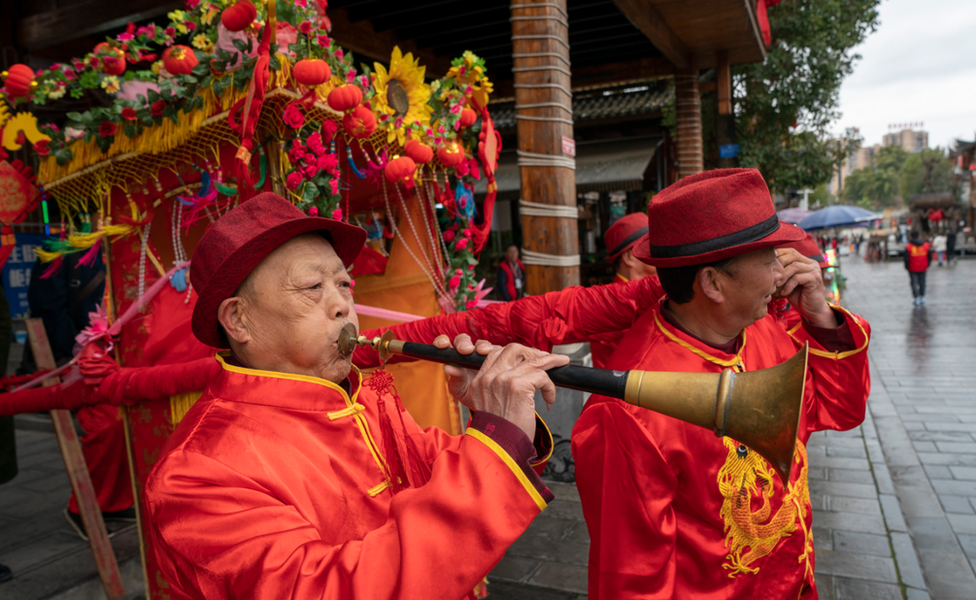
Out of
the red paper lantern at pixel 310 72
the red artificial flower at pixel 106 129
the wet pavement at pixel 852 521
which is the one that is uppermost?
the red paper lantern at pixel 310 72

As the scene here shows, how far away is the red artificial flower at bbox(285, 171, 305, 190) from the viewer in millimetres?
2982

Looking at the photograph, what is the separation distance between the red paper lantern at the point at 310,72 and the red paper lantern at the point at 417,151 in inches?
34.6

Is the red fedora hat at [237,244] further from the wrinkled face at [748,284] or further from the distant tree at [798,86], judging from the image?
the distant tree at [798,86]

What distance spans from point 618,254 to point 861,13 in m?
12.8

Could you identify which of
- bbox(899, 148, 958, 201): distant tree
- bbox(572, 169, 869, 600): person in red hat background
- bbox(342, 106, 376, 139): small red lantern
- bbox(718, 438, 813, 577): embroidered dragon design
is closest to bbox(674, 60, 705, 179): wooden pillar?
bbox(342, 106, 376, 139): small red lantern

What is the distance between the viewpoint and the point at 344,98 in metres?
2.95

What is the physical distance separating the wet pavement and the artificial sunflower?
110 inches

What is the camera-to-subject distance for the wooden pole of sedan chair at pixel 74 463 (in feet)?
11.1

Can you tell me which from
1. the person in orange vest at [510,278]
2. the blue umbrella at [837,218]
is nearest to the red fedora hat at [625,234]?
the person in orange vest at [510,278]

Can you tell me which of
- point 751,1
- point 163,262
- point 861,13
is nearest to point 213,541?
point 163,262

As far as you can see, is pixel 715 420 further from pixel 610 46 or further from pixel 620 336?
pixel 610 46

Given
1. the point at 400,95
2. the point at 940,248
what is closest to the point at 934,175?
the point at 940,248

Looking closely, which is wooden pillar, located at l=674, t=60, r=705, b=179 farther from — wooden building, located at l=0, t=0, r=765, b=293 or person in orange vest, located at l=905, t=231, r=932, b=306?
person in orange vest, located at l=905, t=231, r=932, b=306

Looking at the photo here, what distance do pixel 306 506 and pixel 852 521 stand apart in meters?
4.22
